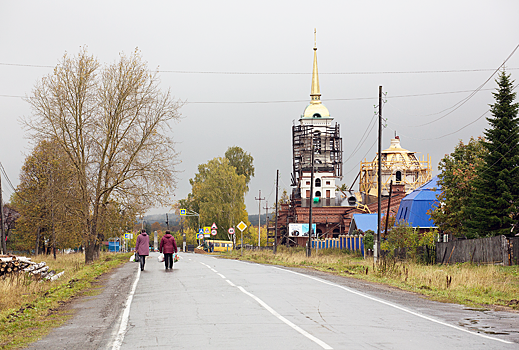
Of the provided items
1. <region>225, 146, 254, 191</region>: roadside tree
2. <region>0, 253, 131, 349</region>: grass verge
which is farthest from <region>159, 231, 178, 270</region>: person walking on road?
<region>225, 146, 254, 191</region>: roadside tree

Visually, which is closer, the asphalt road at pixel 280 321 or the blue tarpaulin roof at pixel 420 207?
the asphalt road at pixel 280 321

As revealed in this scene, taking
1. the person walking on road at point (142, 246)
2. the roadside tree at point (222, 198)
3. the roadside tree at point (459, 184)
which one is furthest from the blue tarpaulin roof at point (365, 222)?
the person walking on road at point (142, 246)

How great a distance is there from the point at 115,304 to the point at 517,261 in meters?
19.7

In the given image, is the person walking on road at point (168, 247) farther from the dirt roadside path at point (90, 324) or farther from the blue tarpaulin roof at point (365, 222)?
the blue tarpaulin roof at point (365, 222)

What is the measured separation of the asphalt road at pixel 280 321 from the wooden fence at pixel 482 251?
11.8 m

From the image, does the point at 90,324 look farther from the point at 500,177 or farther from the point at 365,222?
the point at 365,222

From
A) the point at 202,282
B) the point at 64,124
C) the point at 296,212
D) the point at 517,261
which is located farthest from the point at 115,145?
the point at 296,212

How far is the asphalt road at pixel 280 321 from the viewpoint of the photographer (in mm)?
8617

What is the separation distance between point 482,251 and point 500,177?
6039 millimetres

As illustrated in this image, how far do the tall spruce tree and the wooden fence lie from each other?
284cm

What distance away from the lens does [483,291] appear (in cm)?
1806

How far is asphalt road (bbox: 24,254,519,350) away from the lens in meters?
8.62

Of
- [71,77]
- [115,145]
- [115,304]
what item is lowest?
[115,304]

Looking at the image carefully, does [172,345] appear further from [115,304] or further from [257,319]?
[115,304]
